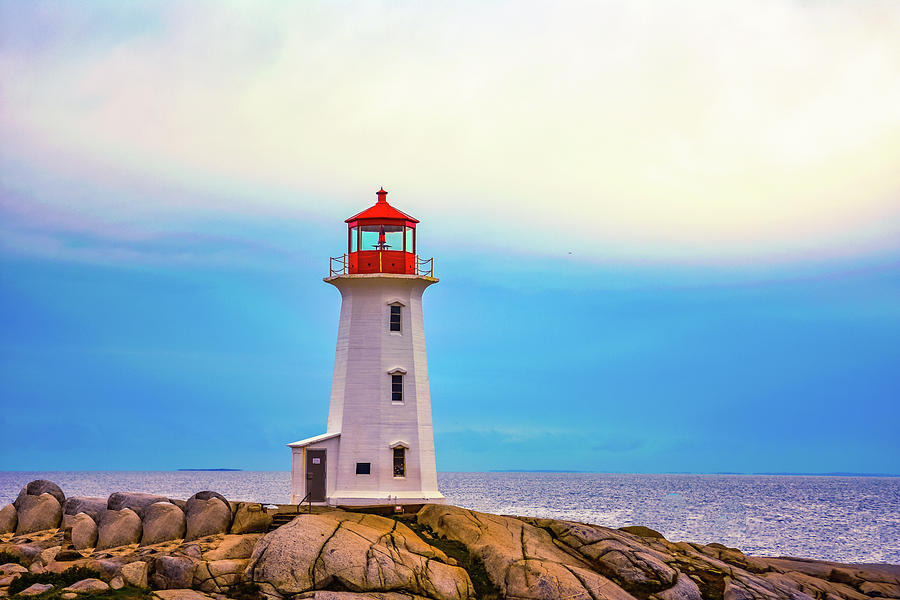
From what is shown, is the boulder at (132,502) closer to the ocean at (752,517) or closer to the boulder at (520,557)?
the boulder at (520,557)

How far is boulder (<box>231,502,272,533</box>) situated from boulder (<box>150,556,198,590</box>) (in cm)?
360

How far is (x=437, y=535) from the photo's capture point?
97.8 feet

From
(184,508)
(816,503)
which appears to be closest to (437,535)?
(184,508)

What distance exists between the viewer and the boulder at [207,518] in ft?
94.8

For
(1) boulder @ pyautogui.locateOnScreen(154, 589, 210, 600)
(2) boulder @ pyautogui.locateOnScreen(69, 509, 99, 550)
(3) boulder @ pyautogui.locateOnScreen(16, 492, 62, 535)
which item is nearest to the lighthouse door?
(2) boulder @ pyautogui.locateOnScreen(69, 509, 99, 550)

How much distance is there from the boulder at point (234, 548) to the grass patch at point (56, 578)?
10.1 ft

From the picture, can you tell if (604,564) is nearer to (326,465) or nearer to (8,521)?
(326,465)

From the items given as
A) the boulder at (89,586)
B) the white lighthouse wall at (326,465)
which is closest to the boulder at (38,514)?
the boulder at (89,586)

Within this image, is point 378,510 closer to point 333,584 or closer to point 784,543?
point 333,584

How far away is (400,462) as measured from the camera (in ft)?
111

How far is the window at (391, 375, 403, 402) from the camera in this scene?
34.0 meters

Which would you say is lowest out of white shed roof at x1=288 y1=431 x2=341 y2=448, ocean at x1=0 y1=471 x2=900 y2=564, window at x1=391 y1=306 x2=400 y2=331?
ocean at x1=0 y1=471 x2=900 y2=564

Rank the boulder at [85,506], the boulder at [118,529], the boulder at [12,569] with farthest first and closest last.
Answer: the boulder at [85,506] → the boulder at [118,529] → the boulder at [12,569]

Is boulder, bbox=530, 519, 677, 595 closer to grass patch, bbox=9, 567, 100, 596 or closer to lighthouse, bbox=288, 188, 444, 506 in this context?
lighthouse, bbox=288, 188, 444, 506
